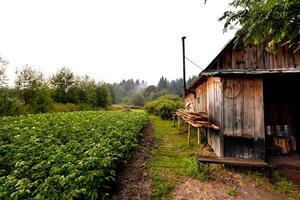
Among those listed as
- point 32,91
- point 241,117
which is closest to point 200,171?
point 241,117

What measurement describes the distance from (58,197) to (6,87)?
2171cm

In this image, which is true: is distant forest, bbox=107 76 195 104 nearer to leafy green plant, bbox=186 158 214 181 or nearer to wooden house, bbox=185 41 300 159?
wooden house, bbox=185 41 300 159

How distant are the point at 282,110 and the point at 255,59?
310 centimetres

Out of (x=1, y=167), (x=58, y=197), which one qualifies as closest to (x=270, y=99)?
(x=58, y=197)

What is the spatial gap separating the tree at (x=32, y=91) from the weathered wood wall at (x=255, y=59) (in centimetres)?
2281

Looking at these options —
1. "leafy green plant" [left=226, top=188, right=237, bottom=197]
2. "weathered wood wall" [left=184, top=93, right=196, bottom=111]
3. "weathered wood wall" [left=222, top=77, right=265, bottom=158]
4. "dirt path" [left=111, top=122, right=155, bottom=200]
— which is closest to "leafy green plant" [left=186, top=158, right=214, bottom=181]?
"leafy green plant" [left=226, top=188, right=237, bottom=197]

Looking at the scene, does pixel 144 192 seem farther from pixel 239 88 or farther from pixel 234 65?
pixel 234 65

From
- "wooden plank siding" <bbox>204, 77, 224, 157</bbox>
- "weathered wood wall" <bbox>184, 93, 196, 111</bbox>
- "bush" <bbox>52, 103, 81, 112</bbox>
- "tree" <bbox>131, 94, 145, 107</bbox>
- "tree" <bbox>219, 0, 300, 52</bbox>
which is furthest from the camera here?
"tree" <bbox>131, 94, 145, 107</bbox>

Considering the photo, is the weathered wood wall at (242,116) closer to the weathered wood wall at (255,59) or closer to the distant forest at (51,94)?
the weathered wood wall at (255,59)

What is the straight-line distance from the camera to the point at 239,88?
715cm

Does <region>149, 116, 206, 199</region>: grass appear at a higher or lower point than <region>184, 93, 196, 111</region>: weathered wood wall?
lower

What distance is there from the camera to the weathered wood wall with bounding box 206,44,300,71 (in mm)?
8164

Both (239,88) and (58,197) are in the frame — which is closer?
(58,197)

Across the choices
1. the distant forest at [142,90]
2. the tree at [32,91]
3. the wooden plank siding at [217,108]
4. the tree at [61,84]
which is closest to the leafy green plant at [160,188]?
the wooden plank siding at [217,108]
